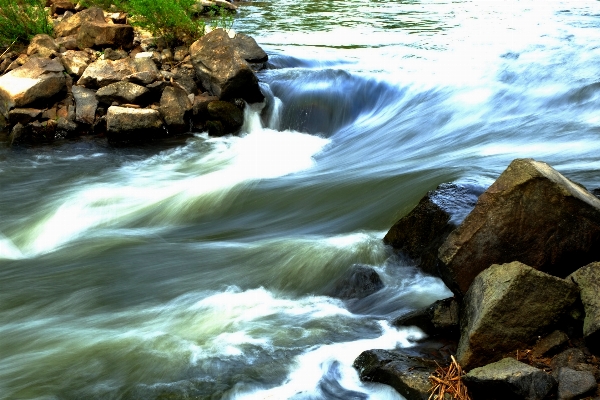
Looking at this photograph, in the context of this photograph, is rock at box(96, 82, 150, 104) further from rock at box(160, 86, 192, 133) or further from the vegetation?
the vegetation

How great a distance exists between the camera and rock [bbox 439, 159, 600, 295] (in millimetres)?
4262

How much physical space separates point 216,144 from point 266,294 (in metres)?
4.52

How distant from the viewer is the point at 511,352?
386 centimetres

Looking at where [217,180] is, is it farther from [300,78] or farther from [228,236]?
[300,78]

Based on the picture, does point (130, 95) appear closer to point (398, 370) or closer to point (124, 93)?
point (124, 93)

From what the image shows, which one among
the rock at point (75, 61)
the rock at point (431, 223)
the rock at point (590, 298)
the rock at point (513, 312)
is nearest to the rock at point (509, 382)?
the rock at point (513, 312)

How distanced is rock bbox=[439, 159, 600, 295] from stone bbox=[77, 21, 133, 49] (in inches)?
321

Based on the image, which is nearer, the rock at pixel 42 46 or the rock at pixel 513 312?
the rock at pixel 513 312

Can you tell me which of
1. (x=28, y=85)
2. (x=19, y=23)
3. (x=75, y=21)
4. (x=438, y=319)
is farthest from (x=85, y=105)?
(x=438, y=319)

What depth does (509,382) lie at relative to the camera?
3.47m

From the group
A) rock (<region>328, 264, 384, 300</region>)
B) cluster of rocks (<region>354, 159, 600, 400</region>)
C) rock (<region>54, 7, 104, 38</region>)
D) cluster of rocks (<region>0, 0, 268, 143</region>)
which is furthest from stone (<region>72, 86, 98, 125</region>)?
cluster of rocks (<region>354, 159, 600, 400</region>)

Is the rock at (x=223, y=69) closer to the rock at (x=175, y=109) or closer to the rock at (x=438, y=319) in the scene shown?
the rock at (x=175, y=109)

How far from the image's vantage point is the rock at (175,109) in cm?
970

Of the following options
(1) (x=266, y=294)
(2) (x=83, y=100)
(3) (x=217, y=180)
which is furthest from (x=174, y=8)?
(1) (x=266, y=294)
